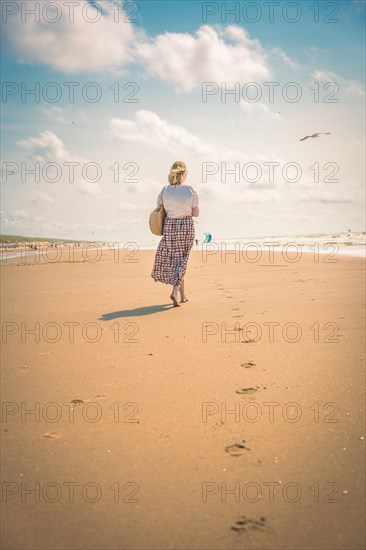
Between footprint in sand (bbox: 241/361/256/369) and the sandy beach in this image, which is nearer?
the sandy beach

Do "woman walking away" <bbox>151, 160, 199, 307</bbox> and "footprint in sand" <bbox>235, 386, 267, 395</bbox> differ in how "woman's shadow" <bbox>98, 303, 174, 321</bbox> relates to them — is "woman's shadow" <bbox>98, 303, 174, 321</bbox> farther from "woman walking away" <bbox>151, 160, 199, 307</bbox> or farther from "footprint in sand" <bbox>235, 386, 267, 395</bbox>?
"footprint in sand" <bbox>235, 386, 267, 395</bbox>

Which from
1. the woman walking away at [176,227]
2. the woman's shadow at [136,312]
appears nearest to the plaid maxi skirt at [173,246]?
the woman walking away at [176,227]

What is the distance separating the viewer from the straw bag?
4.86 metres

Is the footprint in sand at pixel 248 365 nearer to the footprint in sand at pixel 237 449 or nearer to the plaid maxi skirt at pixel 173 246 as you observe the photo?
the footprint in sand at pixel 237 449

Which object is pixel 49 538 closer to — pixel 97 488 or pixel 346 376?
pixel 97 488

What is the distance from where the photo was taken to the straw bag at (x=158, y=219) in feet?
15.9

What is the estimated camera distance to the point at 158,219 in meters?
4.86

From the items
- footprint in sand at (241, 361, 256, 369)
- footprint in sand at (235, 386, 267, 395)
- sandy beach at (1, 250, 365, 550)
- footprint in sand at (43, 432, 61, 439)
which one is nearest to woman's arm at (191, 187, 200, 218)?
sandy beach at (1, 250, 365, 550)

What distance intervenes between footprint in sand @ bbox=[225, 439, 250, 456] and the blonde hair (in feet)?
12.6

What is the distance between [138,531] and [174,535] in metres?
0.12

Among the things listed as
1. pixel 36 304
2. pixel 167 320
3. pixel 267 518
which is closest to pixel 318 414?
pixel 267 518

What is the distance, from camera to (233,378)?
2141mm

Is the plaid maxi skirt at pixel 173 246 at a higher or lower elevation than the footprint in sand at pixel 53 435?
higher

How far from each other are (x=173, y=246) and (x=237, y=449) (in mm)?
3569
